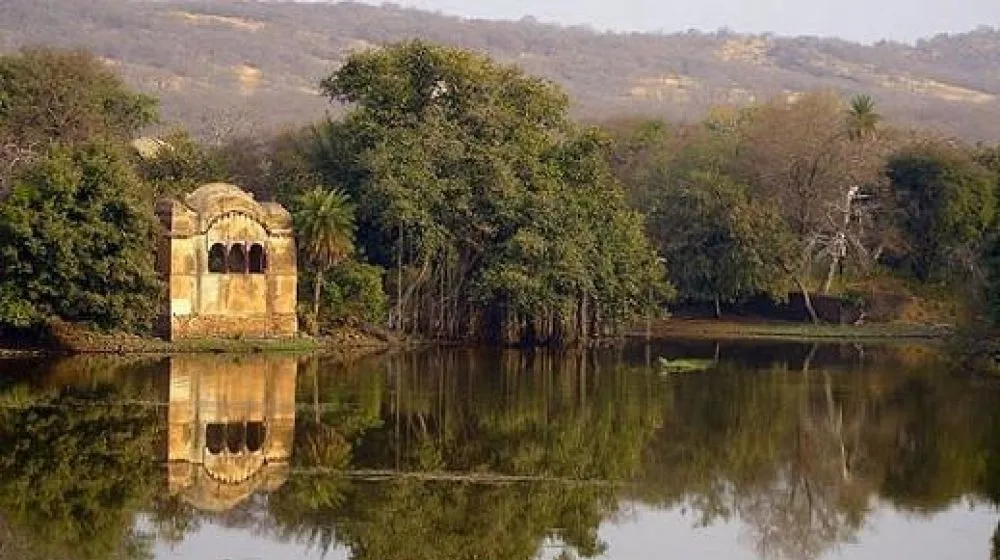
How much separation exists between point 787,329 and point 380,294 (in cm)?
1720

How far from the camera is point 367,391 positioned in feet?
133

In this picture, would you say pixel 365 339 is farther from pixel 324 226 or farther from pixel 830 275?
pixel 830 275

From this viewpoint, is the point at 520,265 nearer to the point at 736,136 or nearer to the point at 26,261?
the point at 26,261

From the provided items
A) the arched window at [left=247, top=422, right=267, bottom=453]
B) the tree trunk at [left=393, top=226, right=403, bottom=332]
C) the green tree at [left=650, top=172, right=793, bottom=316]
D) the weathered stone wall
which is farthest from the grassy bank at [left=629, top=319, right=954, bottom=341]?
the arched window at [left=247, top=422, right=267, bottom=453]

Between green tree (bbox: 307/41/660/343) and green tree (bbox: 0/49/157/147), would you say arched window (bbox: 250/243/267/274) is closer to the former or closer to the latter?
green tree (bbox: 307/41/660/343)

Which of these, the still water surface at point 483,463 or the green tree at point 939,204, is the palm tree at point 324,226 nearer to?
the still water surface at point 483,463

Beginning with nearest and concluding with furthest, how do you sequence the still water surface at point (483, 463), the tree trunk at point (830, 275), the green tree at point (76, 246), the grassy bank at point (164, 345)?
the still water surface at point (483, 463) → the green tree at point (76, 246) → the grassy bank at point (164, 345) → the tree trunk at point (830, 275)

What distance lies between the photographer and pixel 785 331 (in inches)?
2522

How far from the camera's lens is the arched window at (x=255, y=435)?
31.3 m

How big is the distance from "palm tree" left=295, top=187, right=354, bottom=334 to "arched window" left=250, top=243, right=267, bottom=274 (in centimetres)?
123

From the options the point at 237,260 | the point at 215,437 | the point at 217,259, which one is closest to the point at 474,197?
the point at 237,260

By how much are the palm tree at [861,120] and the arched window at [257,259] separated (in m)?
27.2

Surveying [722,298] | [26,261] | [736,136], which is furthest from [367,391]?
[736,136]

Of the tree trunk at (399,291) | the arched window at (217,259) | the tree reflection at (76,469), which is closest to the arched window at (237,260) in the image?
the arched window at (217,259)
